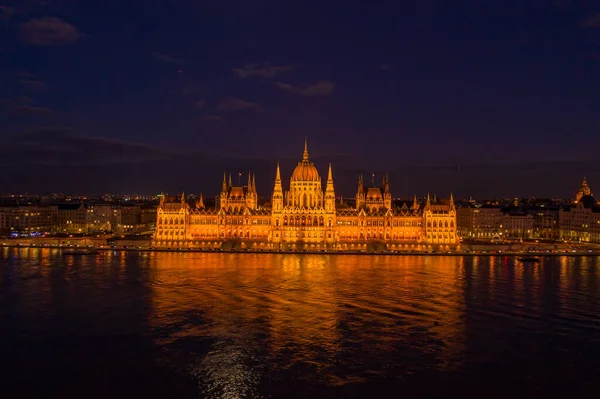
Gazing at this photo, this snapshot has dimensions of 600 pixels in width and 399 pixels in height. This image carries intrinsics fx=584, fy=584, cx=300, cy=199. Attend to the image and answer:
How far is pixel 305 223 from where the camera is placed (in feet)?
358

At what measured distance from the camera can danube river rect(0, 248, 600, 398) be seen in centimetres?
3425

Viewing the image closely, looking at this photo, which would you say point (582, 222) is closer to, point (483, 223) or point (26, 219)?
point (483, 223)

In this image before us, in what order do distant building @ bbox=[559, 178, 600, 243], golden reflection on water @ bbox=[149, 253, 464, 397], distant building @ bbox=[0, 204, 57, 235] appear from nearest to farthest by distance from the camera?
golden reflection on water @ bbox=[149, 253, 464, 397], distant building @ bbox=[559, 178, 600, 243], distant building @ bbox=[0, 204, 57, 235]

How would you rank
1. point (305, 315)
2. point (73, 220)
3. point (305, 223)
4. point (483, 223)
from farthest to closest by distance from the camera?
point (73, 220) → point (483, 223) → point (305, 223) → point (305, 315)

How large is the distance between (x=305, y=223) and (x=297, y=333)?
6535 cm

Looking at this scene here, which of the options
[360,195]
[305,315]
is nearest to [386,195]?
[360,195]

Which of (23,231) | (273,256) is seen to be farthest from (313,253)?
(23,231)

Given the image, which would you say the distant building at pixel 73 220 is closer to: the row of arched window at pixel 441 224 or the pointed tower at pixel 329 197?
the pointed tower at pixel 329 197

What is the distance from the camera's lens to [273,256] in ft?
314

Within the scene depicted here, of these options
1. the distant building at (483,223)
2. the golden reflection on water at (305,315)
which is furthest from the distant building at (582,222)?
the golden reflection on water at (305,315)

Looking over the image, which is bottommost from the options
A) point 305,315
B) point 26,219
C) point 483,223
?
point 305,315

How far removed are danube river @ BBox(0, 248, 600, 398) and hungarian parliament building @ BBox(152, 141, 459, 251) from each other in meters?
30.8

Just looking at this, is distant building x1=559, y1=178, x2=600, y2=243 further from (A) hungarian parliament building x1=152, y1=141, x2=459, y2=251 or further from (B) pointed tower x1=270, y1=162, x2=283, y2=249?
(B) pointed tower x1=270, y1=162, x2=283, y2=249

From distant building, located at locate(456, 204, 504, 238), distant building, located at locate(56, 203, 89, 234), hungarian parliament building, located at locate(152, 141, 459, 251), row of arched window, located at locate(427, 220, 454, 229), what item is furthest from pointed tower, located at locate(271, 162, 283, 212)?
distant building, located at locate(56, 203, 89, 234)
